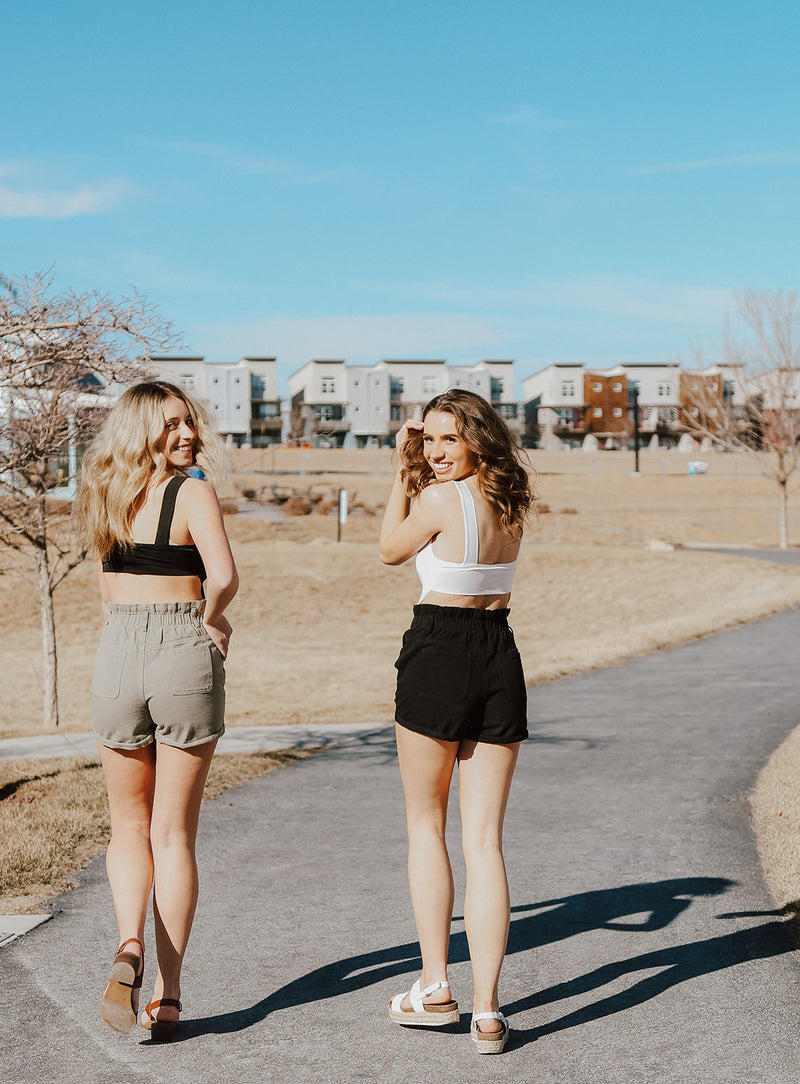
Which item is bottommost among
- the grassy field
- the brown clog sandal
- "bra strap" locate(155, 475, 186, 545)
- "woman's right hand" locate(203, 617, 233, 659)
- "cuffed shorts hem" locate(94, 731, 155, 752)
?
the grassy field

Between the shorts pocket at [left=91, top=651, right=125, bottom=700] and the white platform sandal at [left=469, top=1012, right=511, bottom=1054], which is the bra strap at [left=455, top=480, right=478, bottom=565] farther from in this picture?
the white platform sandal at [left=469, top=1012, right=511, bottom=1054]

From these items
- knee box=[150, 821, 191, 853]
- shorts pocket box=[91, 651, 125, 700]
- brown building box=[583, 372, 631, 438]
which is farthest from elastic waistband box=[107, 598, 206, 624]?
brown building box=[583, 372, 631, 438]

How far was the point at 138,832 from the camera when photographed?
3.59 meters

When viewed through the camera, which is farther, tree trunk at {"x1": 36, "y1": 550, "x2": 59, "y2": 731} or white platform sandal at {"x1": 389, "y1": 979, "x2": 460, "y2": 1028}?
tree trunk at {"x1": 36, "y1": 550, "x2": 59, "y2": 731}

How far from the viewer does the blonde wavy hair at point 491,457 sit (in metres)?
3.53

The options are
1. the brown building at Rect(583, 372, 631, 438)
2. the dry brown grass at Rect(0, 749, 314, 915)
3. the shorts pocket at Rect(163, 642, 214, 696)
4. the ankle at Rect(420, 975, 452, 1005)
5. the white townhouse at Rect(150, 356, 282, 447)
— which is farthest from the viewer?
A: the brown building at Rect(583, 372, 631, 438)

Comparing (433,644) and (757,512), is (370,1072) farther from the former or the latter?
(757,512)

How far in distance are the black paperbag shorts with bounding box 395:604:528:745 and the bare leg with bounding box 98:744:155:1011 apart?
84cm

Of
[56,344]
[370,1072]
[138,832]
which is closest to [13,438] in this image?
[56,344]

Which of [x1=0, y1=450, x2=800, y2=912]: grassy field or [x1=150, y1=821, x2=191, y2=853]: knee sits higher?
[x1=150, y1=821, x2=191, y2=853]: knee

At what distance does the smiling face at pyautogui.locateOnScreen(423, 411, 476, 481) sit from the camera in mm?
3549

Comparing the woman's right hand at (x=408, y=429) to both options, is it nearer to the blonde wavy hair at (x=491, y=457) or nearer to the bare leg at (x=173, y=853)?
the blonde wavy hair at (x=491, y=457)

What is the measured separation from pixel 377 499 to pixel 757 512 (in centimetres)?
1635

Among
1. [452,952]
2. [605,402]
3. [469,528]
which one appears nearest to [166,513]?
[469,528]
